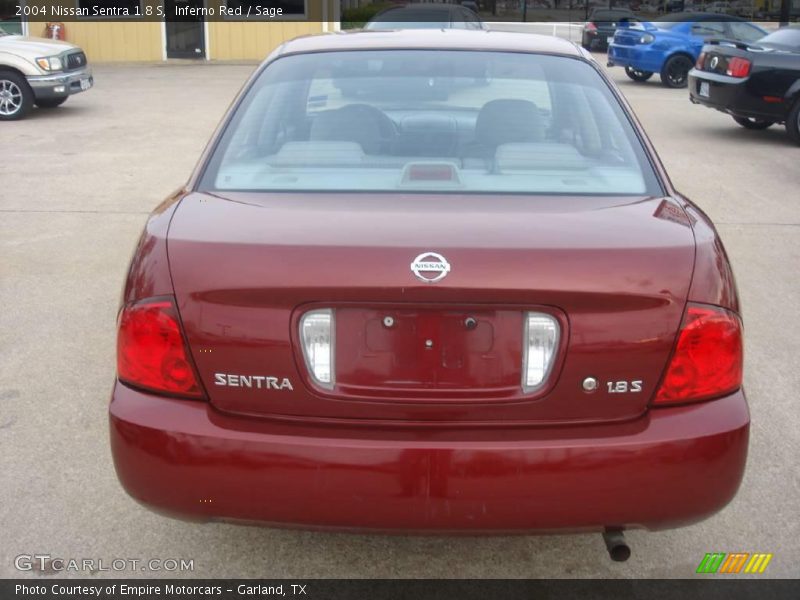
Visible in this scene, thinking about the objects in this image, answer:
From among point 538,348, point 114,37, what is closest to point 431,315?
point 538,348

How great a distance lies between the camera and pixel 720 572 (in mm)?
3107

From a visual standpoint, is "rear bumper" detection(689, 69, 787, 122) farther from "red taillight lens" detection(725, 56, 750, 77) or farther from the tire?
the tire

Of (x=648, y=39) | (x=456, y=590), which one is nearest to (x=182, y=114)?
(x=648, y=39)

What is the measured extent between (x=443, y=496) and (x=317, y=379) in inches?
17.3

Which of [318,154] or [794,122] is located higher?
[318,154]

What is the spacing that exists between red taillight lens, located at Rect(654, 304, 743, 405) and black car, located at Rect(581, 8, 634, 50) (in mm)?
27468

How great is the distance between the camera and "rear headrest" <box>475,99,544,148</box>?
3361mm

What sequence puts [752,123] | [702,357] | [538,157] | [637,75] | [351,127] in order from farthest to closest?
[637,75] → [752,123] → [351,127] → [538,157] → [702,357]

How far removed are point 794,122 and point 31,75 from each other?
1020 centimetres

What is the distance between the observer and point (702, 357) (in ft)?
8.32

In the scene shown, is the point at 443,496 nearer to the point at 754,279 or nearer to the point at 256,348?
the point at 256,348

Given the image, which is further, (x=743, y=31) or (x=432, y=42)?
(x=743, y=31)

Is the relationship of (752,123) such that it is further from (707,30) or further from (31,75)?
(31,75)

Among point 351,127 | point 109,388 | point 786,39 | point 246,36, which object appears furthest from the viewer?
point 246,36
